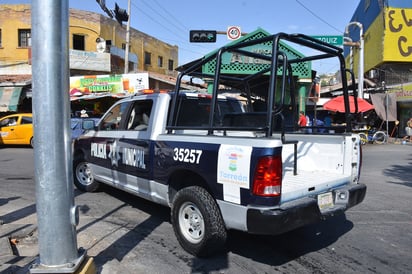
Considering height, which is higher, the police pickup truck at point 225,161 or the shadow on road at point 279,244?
the police pickup truck at point 225,161

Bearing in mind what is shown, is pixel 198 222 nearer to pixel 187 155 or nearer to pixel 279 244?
pixel 187 155

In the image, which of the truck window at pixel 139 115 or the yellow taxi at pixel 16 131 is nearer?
the truck window at pixel 139 115

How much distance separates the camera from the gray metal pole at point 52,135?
2.72 m

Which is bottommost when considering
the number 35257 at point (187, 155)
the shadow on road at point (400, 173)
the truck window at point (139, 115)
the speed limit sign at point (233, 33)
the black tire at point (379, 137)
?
the shadow on road at point (400, 173)

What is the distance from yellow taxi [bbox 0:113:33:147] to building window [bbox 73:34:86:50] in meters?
10.5

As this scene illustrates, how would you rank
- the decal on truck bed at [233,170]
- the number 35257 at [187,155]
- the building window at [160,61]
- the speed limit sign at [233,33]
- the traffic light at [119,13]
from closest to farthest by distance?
the decal on truck bed at [233,170] < the number 35257 at [187,155] < the traffic light at [119,13] < the speed limit sign at [233,33] < the building window at [160,61]

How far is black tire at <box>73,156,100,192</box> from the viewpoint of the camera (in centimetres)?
667

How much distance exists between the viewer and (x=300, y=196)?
3635mm

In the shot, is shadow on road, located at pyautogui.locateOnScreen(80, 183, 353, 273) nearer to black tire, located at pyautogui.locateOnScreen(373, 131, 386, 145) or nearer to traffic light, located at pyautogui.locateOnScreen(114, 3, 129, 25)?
traffic light, located at pyautogui.locateOnScreen(114, 3, 129, 25)

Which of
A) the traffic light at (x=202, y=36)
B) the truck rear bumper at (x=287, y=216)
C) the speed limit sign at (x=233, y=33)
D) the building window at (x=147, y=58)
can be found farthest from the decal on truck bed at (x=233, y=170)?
the building window at (x=147, y=58)

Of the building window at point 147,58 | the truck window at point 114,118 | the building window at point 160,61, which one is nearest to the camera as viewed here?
the truck window at point 114,118

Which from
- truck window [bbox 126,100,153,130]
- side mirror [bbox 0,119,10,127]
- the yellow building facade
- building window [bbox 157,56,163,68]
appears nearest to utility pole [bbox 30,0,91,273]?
truck window [bbox 126,100,153,130]

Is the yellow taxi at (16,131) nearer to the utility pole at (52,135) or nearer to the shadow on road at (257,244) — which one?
the shadow on road at (257,244)

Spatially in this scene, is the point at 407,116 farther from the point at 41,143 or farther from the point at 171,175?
the point at 41,143
